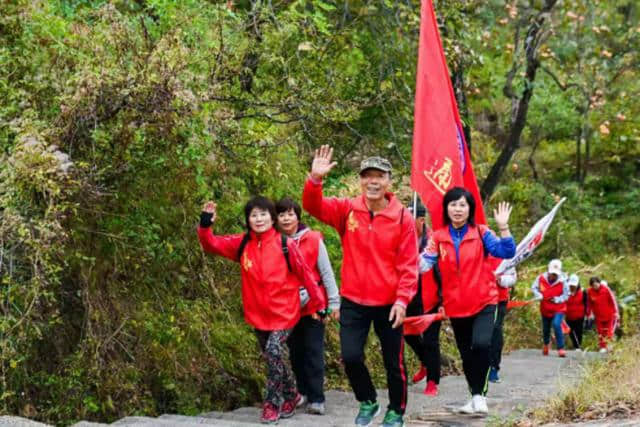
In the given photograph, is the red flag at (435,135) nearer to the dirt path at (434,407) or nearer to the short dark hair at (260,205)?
the short dark hair at (260,205)

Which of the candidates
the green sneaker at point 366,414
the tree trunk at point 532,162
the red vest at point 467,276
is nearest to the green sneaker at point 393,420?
the green sneaker at point 366,414

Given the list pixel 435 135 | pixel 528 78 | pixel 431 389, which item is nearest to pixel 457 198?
pixel 435 135

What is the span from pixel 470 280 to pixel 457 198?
67 centimetres

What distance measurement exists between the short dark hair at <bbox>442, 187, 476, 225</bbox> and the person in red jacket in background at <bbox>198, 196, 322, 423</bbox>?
122 centimetres

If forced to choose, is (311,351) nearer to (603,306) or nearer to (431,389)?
(431,389)

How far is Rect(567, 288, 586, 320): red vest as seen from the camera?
1648cm

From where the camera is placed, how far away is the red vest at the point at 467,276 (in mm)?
7676

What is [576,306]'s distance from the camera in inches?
654

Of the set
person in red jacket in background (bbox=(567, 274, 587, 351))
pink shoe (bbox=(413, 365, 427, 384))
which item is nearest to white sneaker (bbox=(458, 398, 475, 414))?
pink shoe (bbox=(413, 365, 427, 384))

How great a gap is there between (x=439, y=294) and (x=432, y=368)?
0.81m

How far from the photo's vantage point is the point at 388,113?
1215 cm

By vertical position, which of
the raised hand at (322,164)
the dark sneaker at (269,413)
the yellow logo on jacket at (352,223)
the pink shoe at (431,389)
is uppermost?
the raised hand at (322,164)

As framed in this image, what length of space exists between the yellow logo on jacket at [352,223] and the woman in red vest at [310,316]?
0.85 metres

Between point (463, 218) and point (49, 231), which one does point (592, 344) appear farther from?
point (49, 231)
